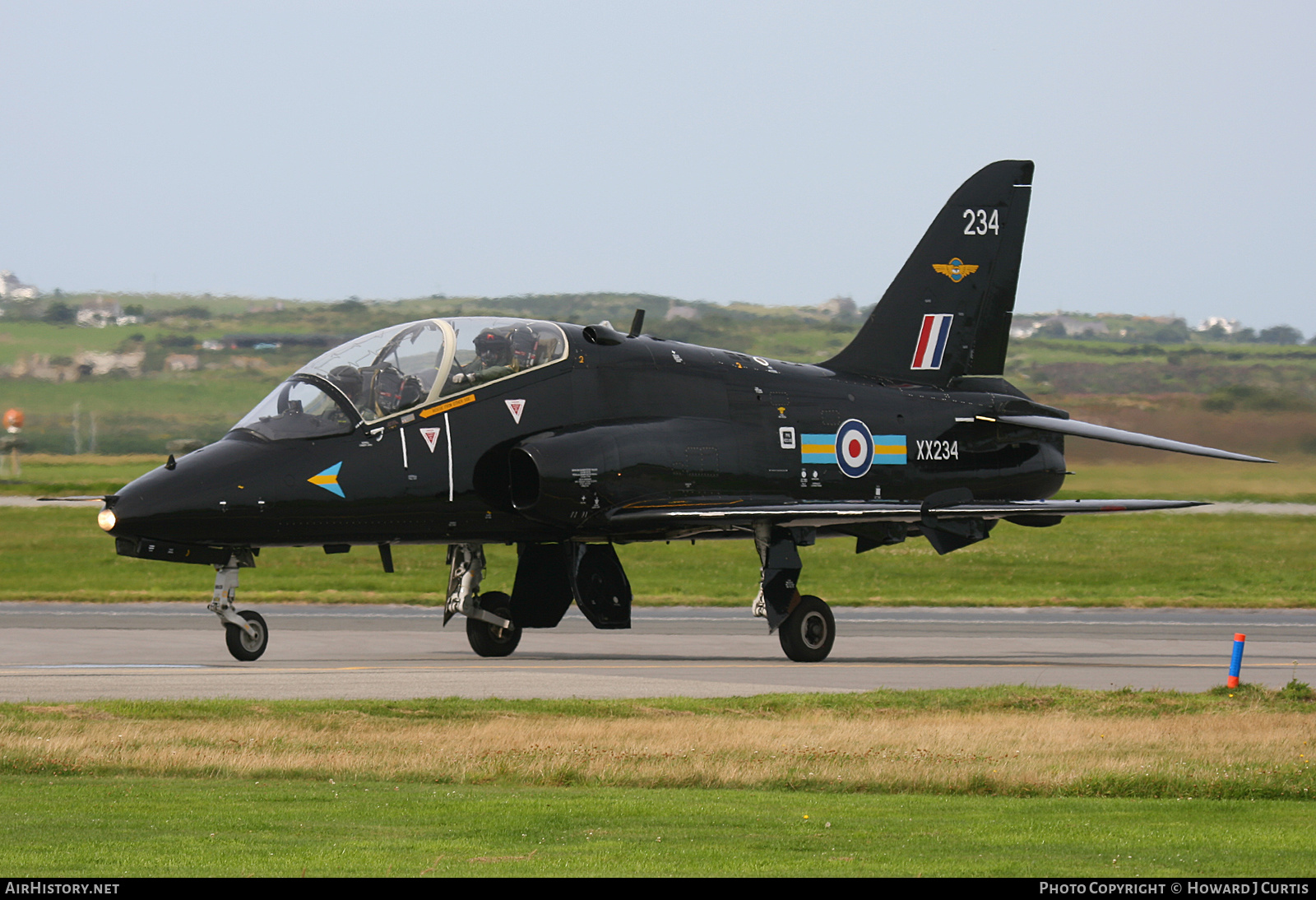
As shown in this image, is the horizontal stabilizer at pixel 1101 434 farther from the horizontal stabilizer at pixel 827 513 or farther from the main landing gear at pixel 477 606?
the main landing gear at pixel 477 606

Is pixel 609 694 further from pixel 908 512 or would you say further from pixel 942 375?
pixel 942 375

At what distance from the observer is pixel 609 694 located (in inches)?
753

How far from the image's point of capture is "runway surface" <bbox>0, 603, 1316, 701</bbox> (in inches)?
788

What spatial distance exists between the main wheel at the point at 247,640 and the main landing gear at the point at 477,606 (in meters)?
2.56

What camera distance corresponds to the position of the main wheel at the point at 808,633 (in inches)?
939

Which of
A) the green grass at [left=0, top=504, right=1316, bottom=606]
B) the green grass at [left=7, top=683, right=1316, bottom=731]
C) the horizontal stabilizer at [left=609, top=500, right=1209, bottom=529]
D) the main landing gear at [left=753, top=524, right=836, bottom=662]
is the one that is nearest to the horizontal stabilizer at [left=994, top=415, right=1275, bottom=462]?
the horizontal stabilizer at [left=609, top=500, right=1209, bottom=529]

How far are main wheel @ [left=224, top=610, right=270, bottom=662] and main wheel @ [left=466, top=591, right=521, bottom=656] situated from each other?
3335 millimetres

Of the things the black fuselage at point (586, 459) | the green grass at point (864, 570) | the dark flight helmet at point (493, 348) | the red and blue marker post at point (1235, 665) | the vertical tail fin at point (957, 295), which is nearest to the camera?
the red and blue marker post at point (1235, 665)

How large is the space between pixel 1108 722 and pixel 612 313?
206ft

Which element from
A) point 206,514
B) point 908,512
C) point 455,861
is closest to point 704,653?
point 908,512

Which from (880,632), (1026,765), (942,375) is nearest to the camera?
(1026,765)

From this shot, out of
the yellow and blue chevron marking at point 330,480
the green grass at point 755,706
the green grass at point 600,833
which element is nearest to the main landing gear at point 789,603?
the green grass at point 755,706

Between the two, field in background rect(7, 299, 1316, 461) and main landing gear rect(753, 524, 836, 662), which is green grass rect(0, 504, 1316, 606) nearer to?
field in background rect(7, 299, 1316, 461)

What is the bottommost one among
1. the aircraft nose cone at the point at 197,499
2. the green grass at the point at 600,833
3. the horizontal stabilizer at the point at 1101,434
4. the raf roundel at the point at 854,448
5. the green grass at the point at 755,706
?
the green grass at the point at 755,706
